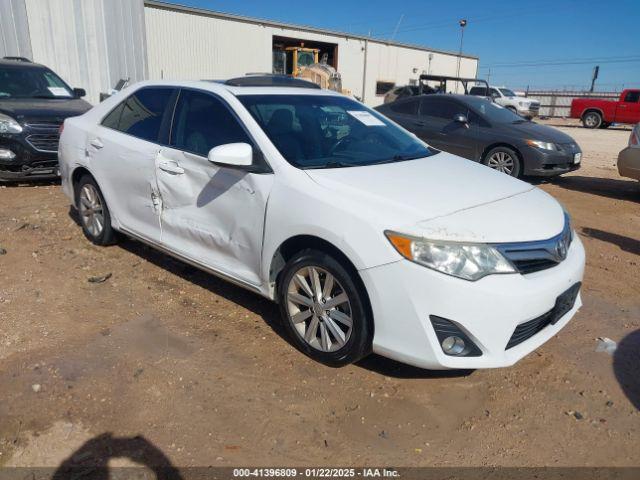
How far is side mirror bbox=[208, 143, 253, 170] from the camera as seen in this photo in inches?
121

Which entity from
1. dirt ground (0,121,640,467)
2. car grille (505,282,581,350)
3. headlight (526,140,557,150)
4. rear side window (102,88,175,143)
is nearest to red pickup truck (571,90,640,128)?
headlight (526,140,557,150)

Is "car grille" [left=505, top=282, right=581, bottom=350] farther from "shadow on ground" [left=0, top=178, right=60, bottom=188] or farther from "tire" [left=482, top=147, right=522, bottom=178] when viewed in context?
"shadow on ground" [left=0, top=178, right=60, bottom=188]

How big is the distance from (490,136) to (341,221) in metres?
6.83

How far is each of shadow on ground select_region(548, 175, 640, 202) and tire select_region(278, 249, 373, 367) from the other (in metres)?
7.16

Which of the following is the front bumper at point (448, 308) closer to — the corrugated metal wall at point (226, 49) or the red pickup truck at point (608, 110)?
the corrugated metal wall at point (226, 49)

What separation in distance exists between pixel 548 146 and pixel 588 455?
23.1ft

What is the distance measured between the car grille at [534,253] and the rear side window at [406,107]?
23.5 ft

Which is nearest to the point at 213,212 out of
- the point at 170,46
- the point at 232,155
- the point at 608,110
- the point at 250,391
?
the point at 232,155

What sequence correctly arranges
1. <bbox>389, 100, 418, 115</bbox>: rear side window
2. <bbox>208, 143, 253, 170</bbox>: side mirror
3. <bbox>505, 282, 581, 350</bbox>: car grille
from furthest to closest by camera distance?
<bbox>389, 100, 418, 115</bbox>: rear side window < <bbox>208, 143, 253, 170</bbox>: side mirror < <bbox>505, 282, 581, 350</bbox>: car grille

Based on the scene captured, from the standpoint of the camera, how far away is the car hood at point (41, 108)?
716 centimetres

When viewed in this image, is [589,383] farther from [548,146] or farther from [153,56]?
[153,56]

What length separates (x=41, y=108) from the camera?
7496 millimetres

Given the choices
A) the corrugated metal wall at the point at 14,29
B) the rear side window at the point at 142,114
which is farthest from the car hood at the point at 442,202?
the corrugated metal wall at the point at 14,29

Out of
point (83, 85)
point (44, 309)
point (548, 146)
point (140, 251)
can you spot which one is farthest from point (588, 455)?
point (83, 85)
